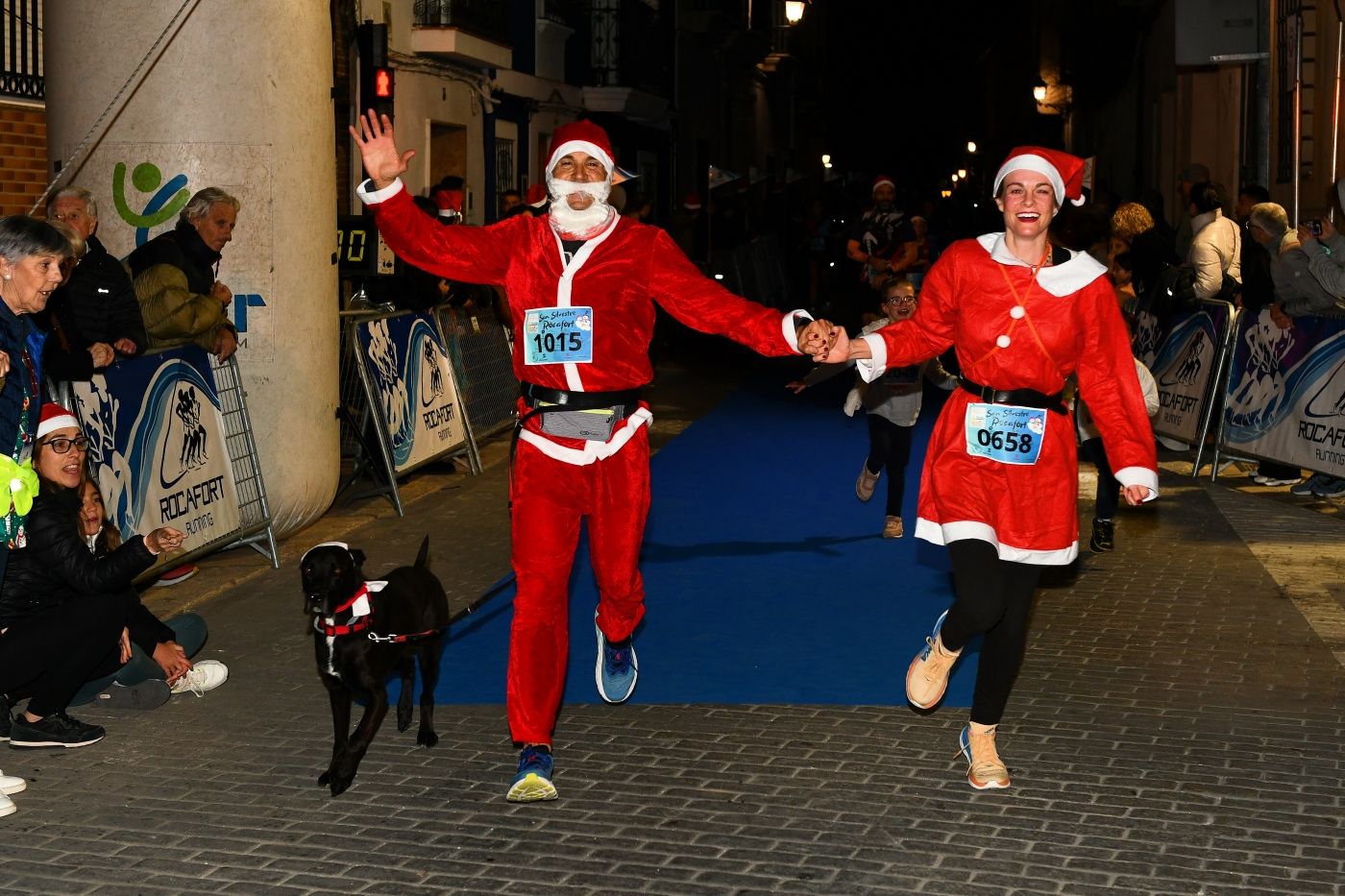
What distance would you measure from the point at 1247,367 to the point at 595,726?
7.87m

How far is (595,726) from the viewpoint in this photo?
22.2 feet

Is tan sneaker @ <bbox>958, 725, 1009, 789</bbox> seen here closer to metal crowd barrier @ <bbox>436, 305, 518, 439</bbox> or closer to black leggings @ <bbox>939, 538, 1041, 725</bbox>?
black leggings @ <bbox>939, 538, 1041, 725</bbox>

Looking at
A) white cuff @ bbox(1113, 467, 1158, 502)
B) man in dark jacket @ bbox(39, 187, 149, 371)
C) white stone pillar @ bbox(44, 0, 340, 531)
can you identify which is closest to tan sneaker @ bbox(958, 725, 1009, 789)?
white cuff @ bbox(1113, 467, 1158, 502)

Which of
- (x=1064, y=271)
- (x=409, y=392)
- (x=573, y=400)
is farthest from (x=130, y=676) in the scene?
(x=409, y=392)

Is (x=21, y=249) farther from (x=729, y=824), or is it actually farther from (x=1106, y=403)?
(x=1106, y=403)

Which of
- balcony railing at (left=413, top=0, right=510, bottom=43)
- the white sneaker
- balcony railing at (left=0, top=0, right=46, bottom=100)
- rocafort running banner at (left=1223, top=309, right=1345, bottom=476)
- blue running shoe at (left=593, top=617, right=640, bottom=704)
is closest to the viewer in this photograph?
blue running shoe at (left=593, top=617, right=640, bottom=704)

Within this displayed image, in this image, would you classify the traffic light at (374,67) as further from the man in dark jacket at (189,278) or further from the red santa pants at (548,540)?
the red santa pants at (548,540)

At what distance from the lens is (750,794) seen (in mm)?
5918

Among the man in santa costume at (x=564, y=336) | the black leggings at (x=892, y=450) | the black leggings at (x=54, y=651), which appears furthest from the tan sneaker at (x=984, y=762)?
the black leggings at (x=892, y=450)

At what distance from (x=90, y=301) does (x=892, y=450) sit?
4.63m

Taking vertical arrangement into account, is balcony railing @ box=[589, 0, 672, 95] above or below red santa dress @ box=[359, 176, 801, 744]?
above

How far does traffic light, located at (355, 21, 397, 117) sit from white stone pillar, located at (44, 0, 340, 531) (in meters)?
7.00

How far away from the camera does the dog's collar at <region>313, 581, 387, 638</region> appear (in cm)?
601

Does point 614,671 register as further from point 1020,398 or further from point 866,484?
point 866,484
